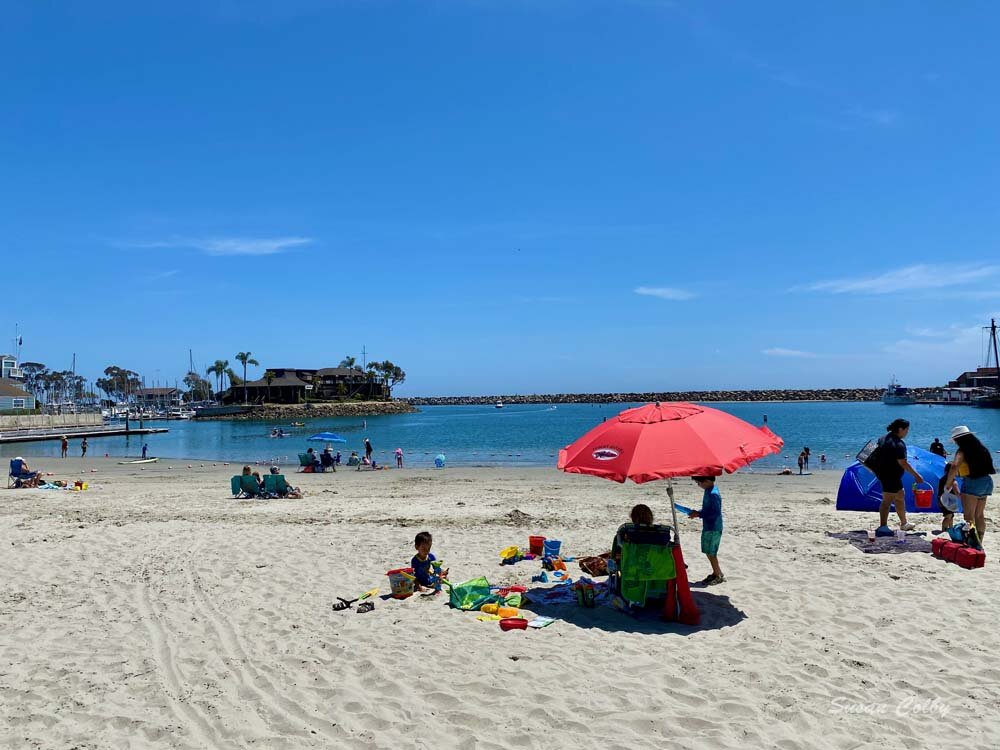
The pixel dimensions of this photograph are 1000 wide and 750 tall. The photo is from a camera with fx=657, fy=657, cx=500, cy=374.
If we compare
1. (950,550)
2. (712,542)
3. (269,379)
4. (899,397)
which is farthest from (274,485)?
(899,397)

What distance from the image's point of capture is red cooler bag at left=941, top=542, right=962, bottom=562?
26.8ft

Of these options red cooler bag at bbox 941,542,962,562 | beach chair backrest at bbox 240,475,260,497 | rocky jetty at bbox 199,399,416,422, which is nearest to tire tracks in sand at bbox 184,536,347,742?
red cooler bag at bbox 941,542,962,562

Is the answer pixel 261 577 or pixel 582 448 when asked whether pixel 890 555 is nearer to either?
pixel 582 448

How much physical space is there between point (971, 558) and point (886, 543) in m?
1.39

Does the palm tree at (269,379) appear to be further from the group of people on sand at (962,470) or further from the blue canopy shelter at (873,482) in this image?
the group of people on sand at (962,470)

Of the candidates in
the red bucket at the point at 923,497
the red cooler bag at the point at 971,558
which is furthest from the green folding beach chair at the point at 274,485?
the red cooler bag at the point at 971,558

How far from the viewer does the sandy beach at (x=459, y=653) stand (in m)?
4.46

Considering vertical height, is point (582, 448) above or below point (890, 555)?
above

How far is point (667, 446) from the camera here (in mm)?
6078

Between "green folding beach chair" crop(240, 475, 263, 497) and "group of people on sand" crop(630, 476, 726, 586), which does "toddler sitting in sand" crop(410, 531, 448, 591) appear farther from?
"green folding beach chair" crop(240, 475, 263, 497)

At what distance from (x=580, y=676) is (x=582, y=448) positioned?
2131mm

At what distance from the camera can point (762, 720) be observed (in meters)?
4.49

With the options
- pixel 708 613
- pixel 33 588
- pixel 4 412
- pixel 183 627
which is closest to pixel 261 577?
pixel 183 627

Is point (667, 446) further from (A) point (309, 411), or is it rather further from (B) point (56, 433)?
(A) point (309, 411)
